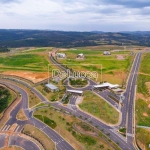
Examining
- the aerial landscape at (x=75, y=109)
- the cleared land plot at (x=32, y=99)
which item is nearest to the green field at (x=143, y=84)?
the aerial landscape at (x=75, y=109)

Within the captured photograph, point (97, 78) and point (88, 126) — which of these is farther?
point (97, 78)

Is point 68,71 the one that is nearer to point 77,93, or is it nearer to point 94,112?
point 77,93

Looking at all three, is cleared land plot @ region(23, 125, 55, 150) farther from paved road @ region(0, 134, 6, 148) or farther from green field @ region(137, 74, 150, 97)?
green field @ region(137, 74, 150, 97)

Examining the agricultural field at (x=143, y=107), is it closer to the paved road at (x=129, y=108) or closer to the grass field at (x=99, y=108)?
the paved road at (x=129, y=108)

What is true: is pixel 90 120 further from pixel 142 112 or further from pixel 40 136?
pixel 142 112

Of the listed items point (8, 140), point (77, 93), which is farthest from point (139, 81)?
point (8, 140)
